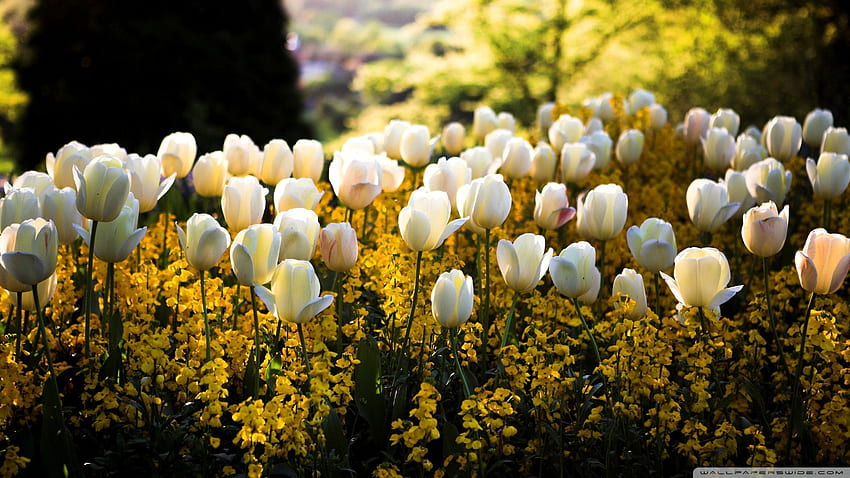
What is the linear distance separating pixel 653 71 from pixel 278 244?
1220cm

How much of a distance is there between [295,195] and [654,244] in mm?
1034

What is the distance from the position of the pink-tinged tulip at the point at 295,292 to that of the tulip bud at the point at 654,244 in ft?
2.97

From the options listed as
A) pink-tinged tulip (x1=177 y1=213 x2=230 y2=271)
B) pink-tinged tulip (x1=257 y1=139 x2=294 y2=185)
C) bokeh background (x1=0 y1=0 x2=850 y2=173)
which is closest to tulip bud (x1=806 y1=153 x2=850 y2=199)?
pink-tinged tulip (x1=257 y1=139 x2=294 y2=185)

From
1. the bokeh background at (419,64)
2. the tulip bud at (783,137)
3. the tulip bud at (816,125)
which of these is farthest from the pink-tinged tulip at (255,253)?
the bokeh background at (419,64)

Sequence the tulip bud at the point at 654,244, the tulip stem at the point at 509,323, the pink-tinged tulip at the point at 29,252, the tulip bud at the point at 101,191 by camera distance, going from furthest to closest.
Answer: the tulip bud at the point at 654,244 < the tulip stem at the point at 509,323 < the tulip bud at the point at 101,191 < the pink-tinged tulip at the point at 29,252

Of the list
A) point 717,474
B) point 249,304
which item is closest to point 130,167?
point 249,304

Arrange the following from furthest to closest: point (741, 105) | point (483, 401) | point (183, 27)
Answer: point (741, 105), point (183, 27), point (483, 401)

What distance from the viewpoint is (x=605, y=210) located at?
8.37 ft

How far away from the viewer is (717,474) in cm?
194

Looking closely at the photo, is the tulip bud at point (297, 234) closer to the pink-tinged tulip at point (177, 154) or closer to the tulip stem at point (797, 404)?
the pink-tinged tulip at point (177, 154)

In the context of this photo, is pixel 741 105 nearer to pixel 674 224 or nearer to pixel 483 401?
pixel 674 224

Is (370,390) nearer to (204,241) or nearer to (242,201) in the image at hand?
(204,241)

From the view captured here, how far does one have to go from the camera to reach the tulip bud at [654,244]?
2318 mm

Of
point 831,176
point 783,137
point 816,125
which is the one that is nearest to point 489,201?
point 831,176
